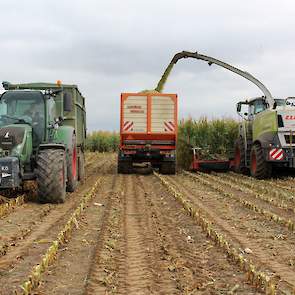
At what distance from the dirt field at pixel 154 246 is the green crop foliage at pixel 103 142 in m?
Result: 27.8

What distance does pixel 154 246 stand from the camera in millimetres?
5750

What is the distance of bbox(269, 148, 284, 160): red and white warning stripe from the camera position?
1406 cm

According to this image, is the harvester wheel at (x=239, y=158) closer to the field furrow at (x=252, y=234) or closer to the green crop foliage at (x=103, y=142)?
the field furrow at (x=252, y=234)

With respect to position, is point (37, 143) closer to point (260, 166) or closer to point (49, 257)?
point (49, 257)

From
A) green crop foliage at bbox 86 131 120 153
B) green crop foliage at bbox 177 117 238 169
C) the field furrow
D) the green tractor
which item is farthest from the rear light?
green crop foliage at bbox 86 131 120 153

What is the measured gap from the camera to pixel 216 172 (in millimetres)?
17844

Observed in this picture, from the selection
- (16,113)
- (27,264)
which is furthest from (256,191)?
(27,264)

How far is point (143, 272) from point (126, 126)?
37.7 feet

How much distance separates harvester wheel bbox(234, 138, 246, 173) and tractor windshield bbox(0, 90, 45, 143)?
28.4 feet

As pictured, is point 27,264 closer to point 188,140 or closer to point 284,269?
point 284,269

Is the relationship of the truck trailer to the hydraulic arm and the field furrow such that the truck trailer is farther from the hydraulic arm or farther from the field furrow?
the field furrow

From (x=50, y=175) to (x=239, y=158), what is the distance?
31.9 ft

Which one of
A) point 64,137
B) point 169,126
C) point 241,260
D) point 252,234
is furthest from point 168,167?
point 241,260

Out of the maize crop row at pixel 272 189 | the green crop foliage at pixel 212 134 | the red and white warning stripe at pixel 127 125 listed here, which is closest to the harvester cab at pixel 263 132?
the maize crop row at pixel 272 189
